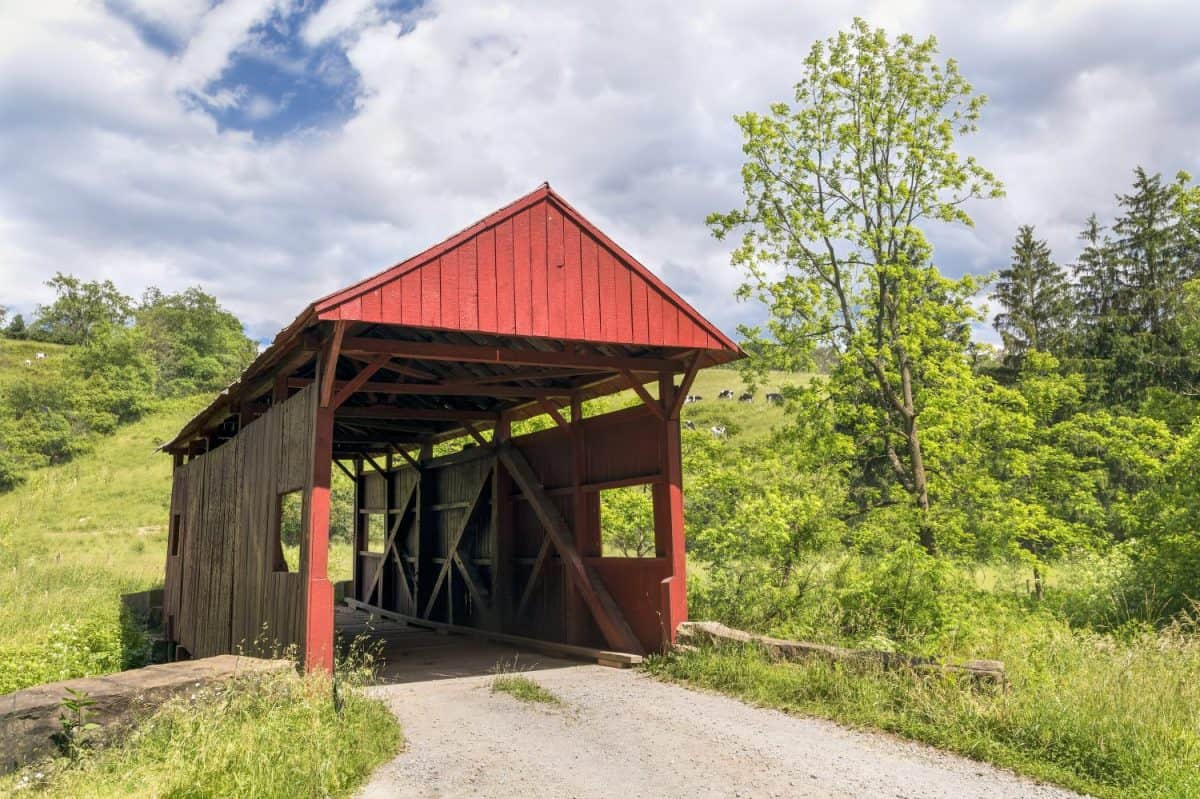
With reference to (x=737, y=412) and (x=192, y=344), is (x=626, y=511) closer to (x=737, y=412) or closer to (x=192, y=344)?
(x=737, y=412)

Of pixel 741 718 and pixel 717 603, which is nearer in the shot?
pixel 741 718

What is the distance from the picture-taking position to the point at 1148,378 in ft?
90.6

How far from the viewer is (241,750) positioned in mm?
5430

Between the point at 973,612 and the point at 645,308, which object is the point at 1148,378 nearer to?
the point at 973,612

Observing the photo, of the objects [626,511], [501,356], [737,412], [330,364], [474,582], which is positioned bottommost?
[474,582]

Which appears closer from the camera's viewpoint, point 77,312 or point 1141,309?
point 1141,309

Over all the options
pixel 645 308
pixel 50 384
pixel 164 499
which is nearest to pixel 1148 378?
pixel 645 308

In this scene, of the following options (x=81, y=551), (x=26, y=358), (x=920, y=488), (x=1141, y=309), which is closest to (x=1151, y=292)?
(x=1141, y=309)

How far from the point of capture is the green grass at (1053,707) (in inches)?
200

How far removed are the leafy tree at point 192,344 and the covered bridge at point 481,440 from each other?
210ft

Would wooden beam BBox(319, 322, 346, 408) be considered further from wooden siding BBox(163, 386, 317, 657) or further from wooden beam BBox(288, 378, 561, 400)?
wooden beam BBox(288, 378, 561, 400)

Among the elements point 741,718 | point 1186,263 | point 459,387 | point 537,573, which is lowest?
point 741,718

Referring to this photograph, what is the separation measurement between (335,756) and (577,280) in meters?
5.37

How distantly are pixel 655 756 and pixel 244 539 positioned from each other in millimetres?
6976
